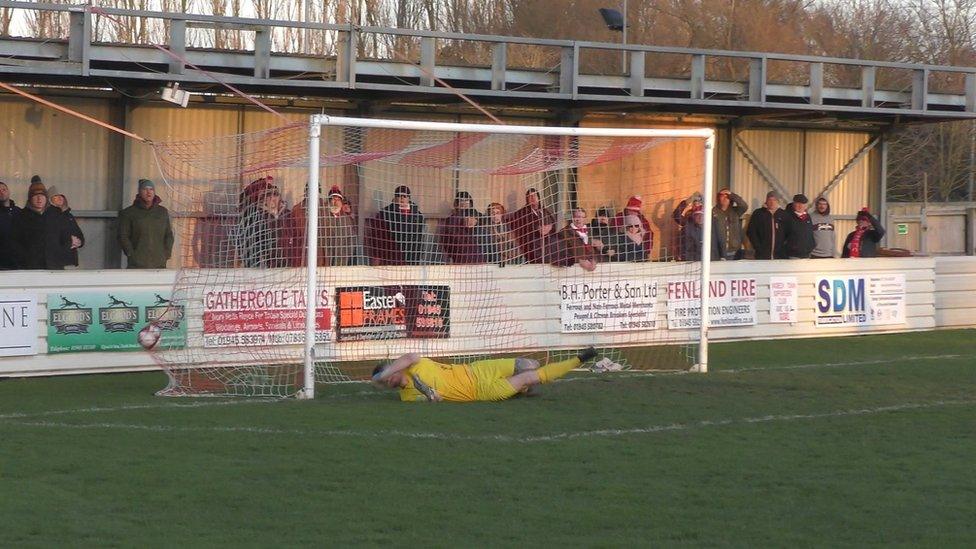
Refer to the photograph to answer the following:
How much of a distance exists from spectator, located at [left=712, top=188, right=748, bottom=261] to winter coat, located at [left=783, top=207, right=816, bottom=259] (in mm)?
835

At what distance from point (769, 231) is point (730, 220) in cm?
70

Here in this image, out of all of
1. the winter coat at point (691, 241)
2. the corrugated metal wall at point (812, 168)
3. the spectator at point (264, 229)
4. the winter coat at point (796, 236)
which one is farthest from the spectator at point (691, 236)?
the corrugated metal wall at point (812, 168)

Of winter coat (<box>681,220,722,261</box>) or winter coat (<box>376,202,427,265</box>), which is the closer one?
winter coat (<box>376,202,427,265</box>)

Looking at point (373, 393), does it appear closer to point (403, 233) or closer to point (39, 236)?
point (403, 233)

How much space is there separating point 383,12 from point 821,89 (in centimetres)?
1721

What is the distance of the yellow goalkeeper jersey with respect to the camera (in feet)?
37.9

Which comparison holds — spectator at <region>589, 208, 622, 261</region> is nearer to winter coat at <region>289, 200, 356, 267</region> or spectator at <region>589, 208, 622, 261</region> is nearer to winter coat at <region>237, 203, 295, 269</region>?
winter coat at <region>289, 200, 356, 267</region>

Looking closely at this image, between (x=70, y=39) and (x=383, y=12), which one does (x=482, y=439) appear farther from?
(x=383, y=12)

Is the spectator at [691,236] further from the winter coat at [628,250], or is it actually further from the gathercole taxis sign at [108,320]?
the gathercole taxis sign at [108,320]

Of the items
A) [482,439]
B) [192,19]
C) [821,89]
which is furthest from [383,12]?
[482,439]

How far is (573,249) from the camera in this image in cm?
1622

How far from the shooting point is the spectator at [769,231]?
67.4 feet

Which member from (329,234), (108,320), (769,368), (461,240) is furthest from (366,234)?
(769,368)

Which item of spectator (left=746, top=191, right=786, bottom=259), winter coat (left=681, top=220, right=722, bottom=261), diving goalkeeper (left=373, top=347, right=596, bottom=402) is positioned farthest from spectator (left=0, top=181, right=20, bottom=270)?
spectator (left=746, top=191, right=786, bottom=259)
